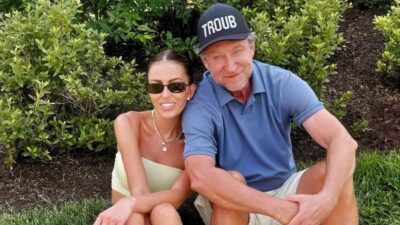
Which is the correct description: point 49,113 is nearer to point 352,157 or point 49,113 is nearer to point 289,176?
point 289,176

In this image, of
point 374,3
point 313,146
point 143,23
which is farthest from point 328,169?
point 374,3

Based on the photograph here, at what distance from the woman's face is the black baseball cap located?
0.20 meters

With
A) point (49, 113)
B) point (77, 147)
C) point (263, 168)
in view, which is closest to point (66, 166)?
point (77, 147)

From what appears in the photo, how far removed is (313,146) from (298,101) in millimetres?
1663

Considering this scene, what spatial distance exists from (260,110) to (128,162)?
2.72 ft

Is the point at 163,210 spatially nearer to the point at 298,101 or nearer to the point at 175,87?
the point at 175,87

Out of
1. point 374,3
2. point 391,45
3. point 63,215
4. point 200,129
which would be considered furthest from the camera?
point 374,3

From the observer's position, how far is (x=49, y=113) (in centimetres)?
436

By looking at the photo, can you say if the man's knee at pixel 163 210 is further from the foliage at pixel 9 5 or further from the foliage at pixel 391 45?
the foliage at pixel 391 45

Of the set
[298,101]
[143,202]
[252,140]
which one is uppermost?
[298,101]

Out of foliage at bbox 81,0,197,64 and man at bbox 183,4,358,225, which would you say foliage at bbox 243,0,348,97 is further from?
man at bbox 183,4,358,225

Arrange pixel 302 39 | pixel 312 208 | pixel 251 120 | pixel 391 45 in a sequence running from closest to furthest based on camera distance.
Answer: pixel 312 208 → pixel 251 120 → pixel 302 39 → pixel 391 45

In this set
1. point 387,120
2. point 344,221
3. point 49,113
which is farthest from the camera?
point 387,120

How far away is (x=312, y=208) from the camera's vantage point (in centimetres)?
320
